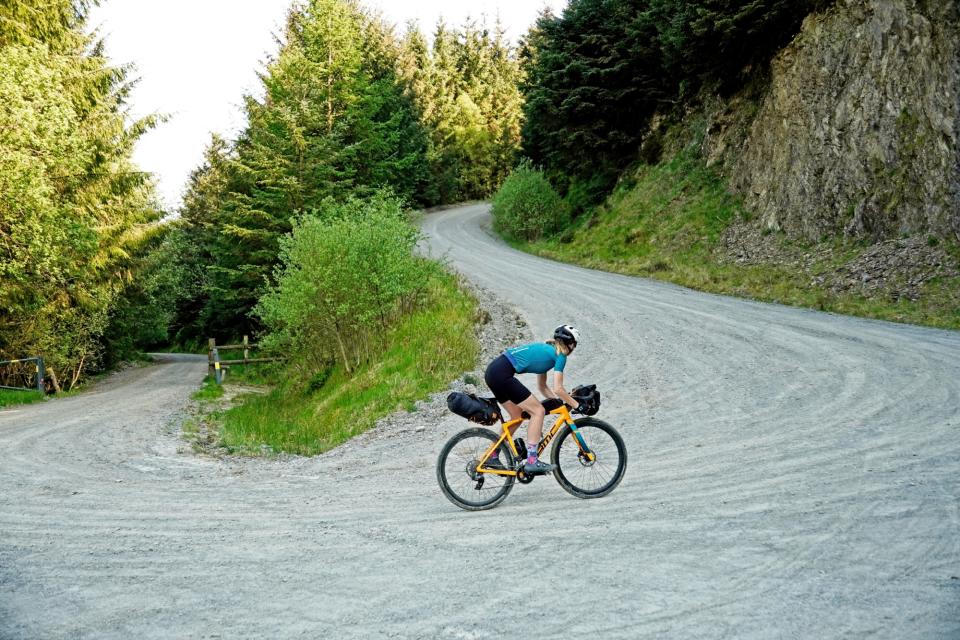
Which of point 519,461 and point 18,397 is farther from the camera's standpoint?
point 18,397

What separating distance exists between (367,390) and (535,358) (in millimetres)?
8858

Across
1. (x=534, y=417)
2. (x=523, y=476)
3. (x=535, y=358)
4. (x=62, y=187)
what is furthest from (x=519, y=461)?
(x=62, y=187)

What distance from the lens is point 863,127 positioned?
2152 cm

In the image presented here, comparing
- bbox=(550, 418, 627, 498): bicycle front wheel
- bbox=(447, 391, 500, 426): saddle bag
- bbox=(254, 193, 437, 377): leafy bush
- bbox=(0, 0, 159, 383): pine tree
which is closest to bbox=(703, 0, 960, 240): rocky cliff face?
bbox=(254, 193, 437, 377): leafy bush

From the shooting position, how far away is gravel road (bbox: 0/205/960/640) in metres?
4.48

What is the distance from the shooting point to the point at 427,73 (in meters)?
79.3

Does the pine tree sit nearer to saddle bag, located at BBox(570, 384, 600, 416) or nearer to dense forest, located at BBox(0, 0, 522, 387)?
dense forest, located at BBox(0, 0, 522, 387)

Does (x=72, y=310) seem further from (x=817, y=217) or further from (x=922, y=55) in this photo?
(x=922, y=55)

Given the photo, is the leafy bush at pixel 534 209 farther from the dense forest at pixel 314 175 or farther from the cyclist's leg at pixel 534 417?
the cyclist's leg at pixel 534 417

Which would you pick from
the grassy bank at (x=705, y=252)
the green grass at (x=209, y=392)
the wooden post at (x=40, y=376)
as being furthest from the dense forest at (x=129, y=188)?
the grassy bank at (x=705, y=252)

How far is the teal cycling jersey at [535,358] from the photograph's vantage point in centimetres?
702

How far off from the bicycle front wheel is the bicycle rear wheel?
1.90 feet

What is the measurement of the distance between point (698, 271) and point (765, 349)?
34.6ft

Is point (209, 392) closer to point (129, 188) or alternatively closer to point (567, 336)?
point (129, 188)
